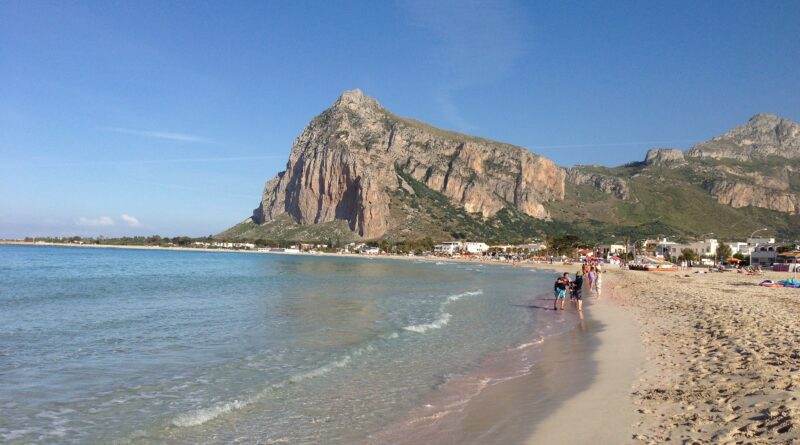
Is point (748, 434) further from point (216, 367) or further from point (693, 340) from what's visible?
point (216, 367)

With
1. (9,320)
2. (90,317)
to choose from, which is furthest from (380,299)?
(9,320)

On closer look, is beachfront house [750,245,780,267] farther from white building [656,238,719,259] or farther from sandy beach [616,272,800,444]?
sandy beach [616,272,800,444]

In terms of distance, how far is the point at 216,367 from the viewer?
469 inches

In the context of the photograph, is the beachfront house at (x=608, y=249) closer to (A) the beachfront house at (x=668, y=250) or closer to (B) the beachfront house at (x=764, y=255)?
(A) the beachfront house at (x=668, y=250)

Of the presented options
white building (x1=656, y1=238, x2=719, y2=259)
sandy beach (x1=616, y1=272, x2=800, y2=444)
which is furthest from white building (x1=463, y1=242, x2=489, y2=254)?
sandy beach (x1=616, y1=272, x2=800, y2=444)

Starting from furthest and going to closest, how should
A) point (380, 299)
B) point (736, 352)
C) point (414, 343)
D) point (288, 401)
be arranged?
point (380, 299)
point (414, 343)
point (736, 352)
point (288, 401)

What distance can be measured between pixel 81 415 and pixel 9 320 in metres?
14.0

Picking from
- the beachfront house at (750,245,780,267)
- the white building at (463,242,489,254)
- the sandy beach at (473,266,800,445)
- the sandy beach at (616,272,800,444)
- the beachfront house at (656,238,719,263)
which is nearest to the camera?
the sandy beach at (616,272,800,444)

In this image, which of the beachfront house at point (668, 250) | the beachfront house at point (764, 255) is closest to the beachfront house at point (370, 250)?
the beachfront house at point (668, 250)

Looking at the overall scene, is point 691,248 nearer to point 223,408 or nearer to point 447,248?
point 447,248

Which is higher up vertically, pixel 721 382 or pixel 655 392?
pixel 721 382

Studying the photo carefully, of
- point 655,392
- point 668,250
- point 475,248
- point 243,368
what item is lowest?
point 243,368

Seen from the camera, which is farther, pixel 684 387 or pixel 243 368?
pixel 243 368

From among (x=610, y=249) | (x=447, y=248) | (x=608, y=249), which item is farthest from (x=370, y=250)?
(x=610, y=249)
